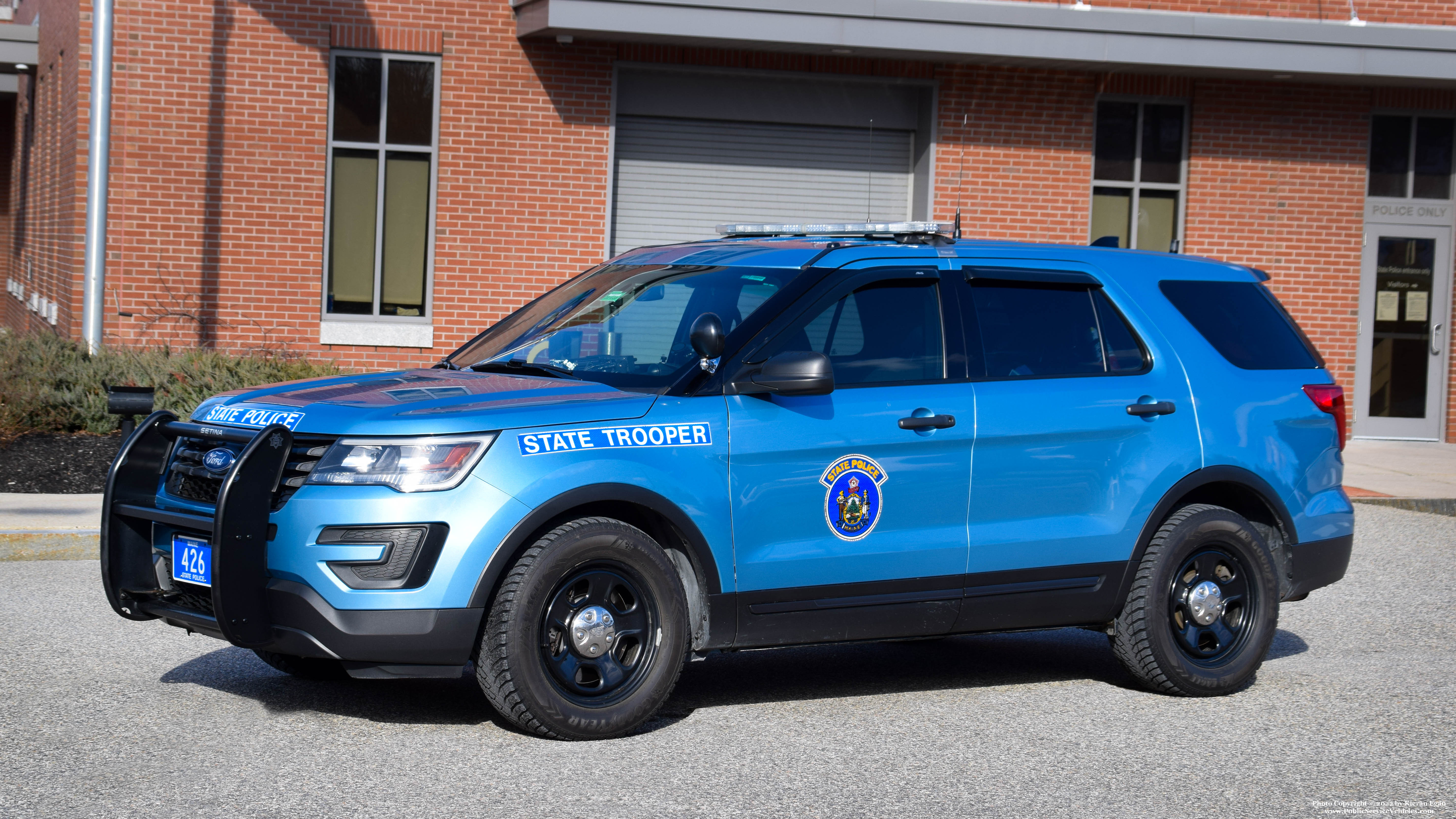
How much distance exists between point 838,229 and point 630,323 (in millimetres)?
1162

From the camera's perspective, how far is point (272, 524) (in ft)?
17.2

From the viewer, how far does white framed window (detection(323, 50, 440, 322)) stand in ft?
50.4

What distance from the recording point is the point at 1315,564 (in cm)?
703

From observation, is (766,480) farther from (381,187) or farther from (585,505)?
(381,187)

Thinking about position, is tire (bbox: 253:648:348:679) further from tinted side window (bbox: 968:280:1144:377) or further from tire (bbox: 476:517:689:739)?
tinted side window (bbox: 968:280:1144:377)

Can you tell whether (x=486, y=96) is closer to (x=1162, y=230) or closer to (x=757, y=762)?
(x=1162, y=230)

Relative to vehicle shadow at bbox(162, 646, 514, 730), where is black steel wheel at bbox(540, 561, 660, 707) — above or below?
above

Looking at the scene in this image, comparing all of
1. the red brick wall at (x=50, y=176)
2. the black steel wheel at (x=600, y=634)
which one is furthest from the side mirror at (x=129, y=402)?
the red brick wall at (x=50, y=176)

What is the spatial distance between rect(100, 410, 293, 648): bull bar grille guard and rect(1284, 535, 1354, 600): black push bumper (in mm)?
4503

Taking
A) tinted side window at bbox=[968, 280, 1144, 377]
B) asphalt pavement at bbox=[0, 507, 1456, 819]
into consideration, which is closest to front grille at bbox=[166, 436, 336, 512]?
asphalt pavement at bbox=[0, 507, 1456, 819]

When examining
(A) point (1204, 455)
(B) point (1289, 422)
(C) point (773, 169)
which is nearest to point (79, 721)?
(A) point (1204, 455)

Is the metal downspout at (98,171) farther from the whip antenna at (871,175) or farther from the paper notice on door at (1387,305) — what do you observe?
the paper notice on door at (1387,305)

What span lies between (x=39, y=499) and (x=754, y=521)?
23.3 ft

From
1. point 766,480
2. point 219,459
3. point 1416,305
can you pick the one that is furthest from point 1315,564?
point 1416,305
